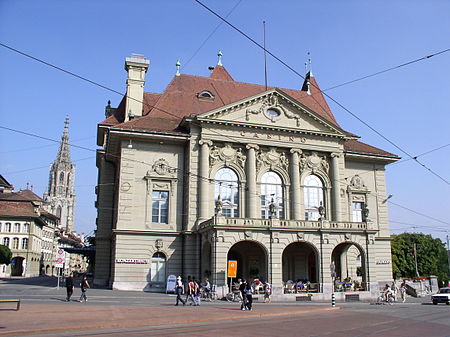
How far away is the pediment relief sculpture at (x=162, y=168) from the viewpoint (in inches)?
1550

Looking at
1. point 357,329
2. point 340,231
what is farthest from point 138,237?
point 357,329

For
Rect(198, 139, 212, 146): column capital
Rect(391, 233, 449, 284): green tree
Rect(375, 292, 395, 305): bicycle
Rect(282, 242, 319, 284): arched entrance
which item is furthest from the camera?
Rect(391, 233, 449, 284): green tree

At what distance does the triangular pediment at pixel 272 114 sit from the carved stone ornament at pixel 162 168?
516 cm

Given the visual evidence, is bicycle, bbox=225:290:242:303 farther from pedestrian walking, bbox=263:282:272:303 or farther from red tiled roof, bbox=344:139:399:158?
red tiled roof, bbox=344:139:399:158

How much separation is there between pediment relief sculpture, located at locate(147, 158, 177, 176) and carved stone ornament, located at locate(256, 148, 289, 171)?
306 inches

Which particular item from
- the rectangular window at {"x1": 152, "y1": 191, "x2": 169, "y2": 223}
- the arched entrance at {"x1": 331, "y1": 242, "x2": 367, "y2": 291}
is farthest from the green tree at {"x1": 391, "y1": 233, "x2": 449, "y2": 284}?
the rectangular window at {"x1": 152, "y1": 191, "x2": 169, "y2": 223}

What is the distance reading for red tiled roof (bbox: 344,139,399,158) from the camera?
4639 cm

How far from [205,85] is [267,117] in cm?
930

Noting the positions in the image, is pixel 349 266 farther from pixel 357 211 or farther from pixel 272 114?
pixel 272 114

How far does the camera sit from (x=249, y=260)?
4016 cm

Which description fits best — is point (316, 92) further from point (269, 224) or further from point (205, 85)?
point (269, 224)

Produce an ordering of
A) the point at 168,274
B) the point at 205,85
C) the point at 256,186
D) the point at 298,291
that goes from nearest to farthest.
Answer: the point at 298,291, the point at 168,274, the point at 256,186, the point at 205,85

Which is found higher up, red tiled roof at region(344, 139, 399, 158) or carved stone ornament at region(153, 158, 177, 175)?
red tiled roof at region(344, 139, 399, 158)

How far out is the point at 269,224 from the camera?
117 ft
